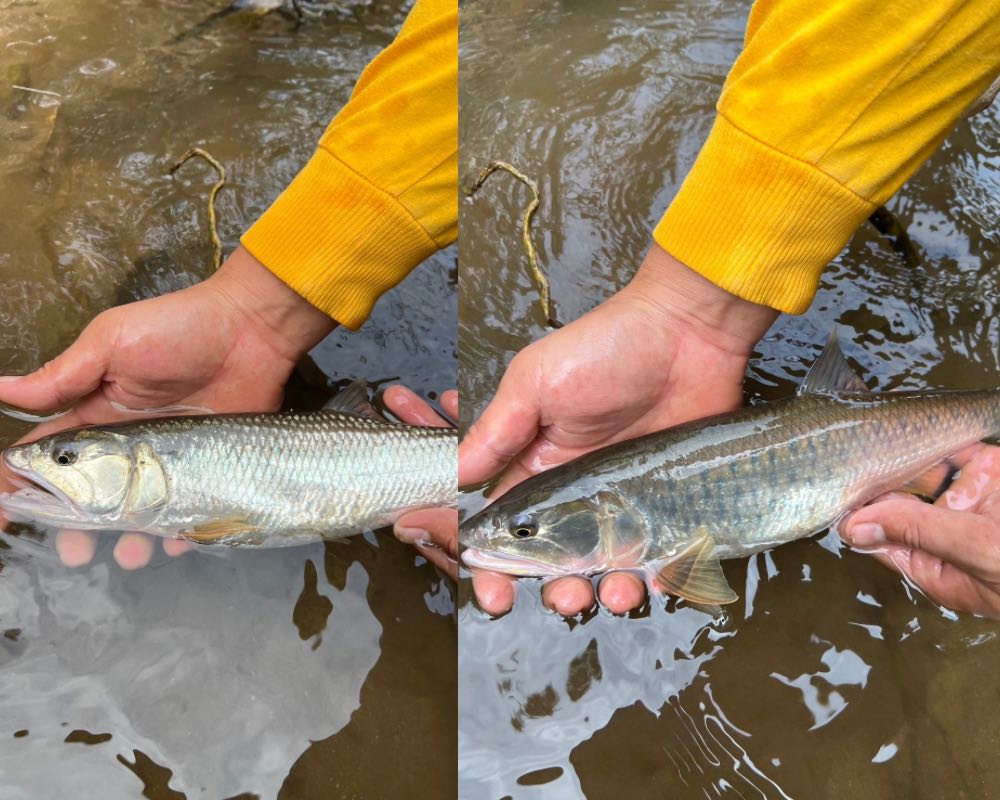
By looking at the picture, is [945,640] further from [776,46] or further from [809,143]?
[776,46]

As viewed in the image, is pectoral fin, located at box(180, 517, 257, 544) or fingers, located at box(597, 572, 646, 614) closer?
fingers, located at box(597, 572, 646, 614)

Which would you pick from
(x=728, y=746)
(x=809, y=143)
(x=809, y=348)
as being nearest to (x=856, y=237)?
(x=809, y=348)

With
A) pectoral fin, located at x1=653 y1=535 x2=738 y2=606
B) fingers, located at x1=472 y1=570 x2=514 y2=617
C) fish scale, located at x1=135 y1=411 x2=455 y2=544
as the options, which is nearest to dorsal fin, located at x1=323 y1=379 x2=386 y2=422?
fish scale, located at x1=135 y1=411 x2=455 y2=544

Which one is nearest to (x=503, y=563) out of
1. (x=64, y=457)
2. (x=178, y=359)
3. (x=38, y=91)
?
(x=178, y=359)

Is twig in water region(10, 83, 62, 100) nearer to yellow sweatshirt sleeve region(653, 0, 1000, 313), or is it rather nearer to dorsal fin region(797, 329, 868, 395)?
yellow sweatshirt sleeve region(653, 0, 1000, 313)

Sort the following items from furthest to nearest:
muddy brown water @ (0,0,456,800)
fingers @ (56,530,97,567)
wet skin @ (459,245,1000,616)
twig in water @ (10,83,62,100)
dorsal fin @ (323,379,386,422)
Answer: twig in water @ (10,83,62,100) → dorsal fin @ (323,379,386,422) → fingers @ (56,530,97,567) → wet skin @ (459,245,1000,616) → muddy brown water @ (0,0,456,800)

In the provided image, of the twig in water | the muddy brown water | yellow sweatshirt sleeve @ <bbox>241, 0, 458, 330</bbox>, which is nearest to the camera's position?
the muddy brown water

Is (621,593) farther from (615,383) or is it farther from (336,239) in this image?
(336,239)
